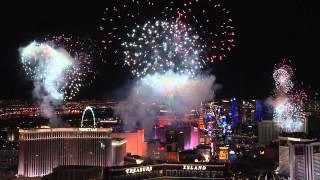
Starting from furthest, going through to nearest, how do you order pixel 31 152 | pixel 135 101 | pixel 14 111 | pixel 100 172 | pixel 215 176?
pixel 14 111
pixel 135 101
pixel 31 152
pixel 215 176
pixel 100 172

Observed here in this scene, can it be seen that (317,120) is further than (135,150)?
Yes

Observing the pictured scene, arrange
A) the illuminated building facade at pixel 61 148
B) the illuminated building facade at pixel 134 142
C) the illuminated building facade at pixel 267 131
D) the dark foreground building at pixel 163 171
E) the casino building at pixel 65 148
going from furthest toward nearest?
1. the illuminated building facade at pixel 267 131
2. the illuminated building facade at pixel 134 142
3. the casino building at pixel 65 148
4. the illuminated building facade at pixel 61 148
5. the dark foreground building at pixel 163 171

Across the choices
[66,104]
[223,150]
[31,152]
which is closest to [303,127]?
[223,150]

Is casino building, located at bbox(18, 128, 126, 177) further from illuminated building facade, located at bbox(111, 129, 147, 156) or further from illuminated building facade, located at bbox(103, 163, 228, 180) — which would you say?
illuminated building facade, located at bbox(111, 129, 147, 156)

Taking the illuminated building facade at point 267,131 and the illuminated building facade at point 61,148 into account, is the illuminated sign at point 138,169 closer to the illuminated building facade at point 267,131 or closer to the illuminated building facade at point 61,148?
the illuminated building facade at point 61,148

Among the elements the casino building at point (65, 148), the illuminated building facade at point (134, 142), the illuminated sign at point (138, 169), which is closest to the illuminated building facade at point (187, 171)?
the illuminated sign at point (138, 169)

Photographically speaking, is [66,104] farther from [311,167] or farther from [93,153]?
[311,167]

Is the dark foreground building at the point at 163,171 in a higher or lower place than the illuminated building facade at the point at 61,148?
lower
